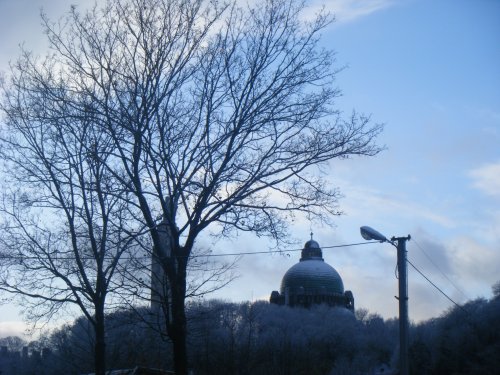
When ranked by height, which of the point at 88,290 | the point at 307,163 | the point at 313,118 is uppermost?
the point at 313,118

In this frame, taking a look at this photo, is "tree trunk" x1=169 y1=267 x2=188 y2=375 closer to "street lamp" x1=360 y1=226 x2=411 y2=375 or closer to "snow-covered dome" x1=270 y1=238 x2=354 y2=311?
"street lamp" x1=360 y1=226 x2=411 y2=375

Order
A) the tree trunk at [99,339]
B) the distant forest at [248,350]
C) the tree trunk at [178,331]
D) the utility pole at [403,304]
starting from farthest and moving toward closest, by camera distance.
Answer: the distant forest at [248,350], the tree trunk at [99,339], the utility pole at [403,304], the tree trunk at [178,331]

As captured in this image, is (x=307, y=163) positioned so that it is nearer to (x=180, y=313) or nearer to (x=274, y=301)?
(x=180, y=313)

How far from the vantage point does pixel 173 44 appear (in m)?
13.4

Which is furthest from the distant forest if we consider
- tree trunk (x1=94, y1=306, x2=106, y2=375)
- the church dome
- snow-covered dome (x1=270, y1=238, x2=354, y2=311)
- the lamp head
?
the church dome

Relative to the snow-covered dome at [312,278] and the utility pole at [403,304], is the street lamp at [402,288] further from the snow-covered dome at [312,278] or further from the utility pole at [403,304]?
the snow-covered dome at [312,278]

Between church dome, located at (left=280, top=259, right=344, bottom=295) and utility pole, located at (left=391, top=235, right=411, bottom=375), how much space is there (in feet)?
309

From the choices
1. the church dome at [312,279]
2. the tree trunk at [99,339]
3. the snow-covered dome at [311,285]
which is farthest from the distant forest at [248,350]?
Answer: the church dome at [312,279]

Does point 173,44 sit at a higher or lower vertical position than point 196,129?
higher

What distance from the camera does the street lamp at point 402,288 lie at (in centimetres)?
1331

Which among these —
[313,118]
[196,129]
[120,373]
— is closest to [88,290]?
[120,373]

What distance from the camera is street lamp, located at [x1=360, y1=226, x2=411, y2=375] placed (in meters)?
13.3

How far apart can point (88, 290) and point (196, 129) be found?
6.24m

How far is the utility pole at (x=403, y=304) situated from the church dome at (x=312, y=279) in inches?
3703
